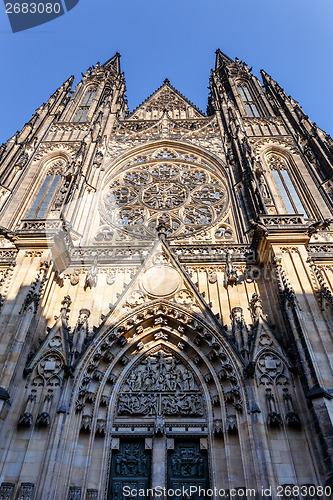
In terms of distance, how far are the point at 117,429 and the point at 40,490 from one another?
6.39 ft

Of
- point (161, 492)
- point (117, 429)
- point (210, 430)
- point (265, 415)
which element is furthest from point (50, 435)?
point (265, 415)

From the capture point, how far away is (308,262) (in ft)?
32.3

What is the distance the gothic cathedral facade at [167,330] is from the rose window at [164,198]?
82 millimetres

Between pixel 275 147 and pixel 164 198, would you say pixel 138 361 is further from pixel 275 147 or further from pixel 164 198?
pixel 275 147

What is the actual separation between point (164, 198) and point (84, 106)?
9.78m

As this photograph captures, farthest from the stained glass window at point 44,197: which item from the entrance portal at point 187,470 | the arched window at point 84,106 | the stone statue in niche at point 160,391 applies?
the entrance portal at point 187,470

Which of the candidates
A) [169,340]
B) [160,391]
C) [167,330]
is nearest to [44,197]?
[167,330]

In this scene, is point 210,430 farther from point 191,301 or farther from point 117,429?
point 191,301

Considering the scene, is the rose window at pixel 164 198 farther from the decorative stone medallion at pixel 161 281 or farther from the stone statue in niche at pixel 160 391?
the stone statue in niche at pixel 160 391

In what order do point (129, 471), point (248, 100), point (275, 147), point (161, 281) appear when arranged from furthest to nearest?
point (248, 100) < point (275, 147) < point (161, 281) < point (129, 471)

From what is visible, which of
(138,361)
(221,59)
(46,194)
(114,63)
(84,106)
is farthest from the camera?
(114,63)

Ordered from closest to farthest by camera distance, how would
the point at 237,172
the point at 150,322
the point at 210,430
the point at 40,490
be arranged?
1. the point at 40,490
2. the point at 210,430
3. the point at 150,322
4. the point at 237,172

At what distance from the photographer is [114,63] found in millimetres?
28312

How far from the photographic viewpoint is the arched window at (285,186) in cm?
1316
